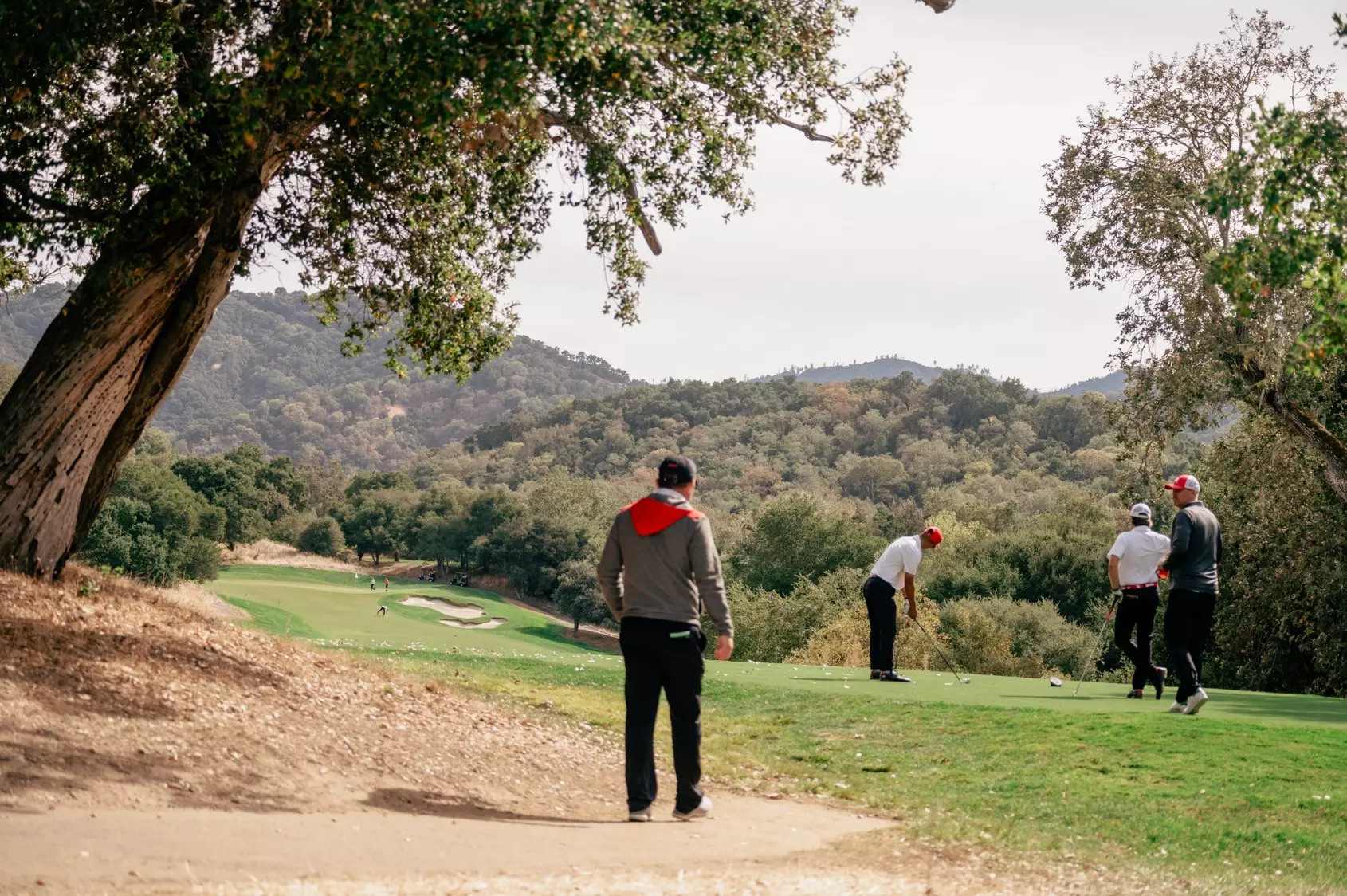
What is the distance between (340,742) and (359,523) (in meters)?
101

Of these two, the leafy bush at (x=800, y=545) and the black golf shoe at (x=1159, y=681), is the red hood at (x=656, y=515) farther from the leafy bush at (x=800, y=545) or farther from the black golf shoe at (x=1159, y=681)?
the leafy bush at (x=800, y=545)

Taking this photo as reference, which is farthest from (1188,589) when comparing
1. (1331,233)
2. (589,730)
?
(589,730)

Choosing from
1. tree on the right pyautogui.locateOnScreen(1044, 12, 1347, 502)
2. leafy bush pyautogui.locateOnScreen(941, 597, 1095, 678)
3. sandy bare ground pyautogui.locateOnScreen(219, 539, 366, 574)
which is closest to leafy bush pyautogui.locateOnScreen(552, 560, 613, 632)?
sandy bare ground pyautogui.locateOnScreen(219, 539, 366, 574)

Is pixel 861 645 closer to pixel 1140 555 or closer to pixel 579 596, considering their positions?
pixel 1140 555

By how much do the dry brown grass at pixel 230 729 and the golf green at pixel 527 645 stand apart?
444cm

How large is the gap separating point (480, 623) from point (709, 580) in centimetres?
6367

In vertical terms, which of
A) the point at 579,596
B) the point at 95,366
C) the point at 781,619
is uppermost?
the point at 95,366

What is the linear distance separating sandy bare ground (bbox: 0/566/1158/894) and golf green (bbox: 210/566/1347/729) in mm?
4500

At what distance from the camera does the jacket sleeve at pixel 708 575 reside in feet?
25.4

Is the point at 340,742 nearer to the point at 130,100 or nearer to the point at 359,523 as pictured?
the point at 130,100

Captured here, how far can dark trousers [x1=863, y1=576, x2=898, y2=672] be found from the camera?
568 inches

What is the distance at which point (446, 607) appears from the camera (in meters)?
72.5

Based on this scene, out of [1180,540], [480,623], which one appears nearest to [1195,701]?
[1180,540]

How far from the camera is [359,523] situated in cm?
10706
